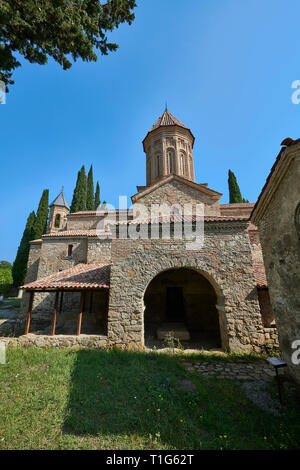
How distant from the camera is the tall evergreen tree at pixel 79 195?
82.8 ft

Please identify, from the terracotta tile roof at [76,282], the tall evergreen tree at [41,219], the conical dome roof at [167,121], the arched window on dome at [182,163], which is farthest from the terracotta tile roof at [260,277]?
the tall evergreen tree at [41,219]

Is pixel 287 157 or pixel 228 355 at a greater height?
pixel 287 157

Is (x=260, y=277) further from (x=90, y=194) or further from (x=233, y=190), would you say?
(x=90, y=194)

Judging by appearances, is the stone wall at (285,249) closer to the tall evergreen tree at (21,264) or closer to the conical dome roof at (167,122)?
the conical dome roof at (167,122)

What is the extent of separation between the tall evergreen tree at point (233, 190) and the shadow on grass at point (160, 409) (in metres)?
23.0

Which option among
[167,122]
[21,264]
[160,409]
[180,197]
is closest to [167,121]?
[167,122]

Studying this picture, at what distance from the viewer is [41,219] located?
2312 centimetres

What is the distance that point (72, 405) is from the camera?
11.8 ft

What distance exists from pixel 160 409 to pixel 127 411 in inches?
24.3

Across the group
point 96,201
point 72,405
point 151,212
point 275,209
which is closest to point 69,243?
point 151,212

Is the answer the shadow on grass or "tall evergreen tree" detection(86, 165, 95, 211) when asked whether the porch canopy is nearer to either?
the shadow on grass

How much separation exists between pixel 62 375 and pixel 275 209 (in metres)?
6.29

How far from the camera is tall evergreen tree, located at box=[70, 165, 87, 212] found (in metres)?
25.2

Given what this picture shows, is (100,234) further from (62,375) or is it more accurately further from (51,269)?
(62,375)
